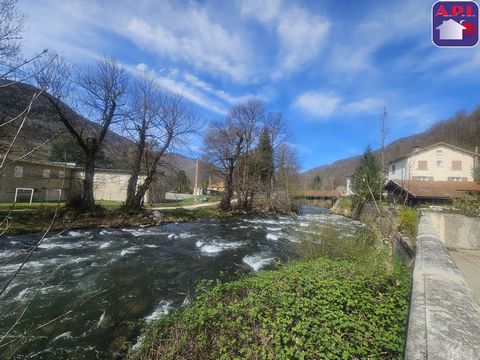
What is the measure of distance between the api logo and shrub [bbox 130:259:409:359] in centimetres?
561

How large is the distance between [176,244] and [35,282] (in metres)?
5.91

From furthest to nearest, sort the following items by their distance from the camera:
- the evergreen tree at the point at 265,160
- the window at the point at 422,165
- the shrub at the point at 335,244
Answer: the window at the point at 422,165 → the evergreen tree at the point at 265,160 → the shrub at the point at 335,244

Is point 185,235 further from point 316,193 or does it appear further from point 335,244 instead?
point 335,244

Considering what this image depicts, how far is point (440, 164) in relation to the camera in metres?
38.7

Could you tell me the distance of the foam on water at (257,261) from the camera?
28.6ft

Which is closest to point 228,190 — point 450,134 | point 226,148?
point 226,148

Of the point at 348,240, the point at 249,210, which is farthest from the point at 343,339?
the point at 249,210

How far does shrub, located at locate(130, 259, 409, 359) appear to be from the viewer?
318 cm

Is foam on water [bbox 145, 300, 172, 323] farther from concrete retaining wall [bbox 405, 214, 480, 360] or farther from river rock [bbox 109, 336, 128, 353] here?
concrete retaining wall [bbox 405, 214, 480, 360]

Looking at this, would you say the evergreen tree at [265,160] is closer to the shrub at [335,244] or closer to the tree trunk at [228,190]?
the tree trunk at [228,190]

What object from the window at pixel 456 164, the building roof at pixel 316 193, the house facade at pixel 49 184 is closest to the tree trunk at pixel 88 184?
the house facade at pixel 49 184

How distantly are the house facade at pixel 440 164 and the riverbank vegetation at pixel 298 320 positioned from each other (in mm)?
39020

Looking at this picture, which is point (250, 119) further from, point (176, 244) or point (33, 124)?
point (33, 124)

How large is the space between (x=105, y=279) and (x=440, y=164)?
150 ft
